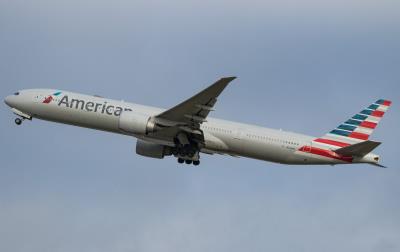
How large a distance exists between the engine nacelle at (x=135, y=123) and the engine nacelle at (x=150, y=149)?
5548 mm

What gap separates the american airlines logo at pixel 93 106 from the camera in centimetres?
5256

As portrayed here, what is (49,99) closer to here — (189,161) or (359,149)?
(189,161)

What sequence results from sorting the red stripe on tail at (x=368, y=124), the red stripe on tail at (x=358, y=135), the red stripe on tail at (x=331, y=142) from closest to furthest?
the red stripe on tail at (x=331, y=142) < the red stripe on tail at (x=358, y=135) < the red stripe on tail at (x=368, y=124)

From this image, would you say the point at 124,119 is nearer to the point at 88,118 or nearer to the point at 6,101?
the point at 88,118

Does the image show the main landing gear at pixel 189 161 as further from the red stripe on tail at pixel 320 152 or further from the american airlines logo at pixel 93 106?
the red stripe on tail at pixel 320 152

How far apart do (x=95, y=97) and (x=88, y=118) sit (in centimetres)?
206

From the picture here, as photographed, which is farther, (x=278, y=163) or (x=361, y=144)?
(x=278, y=163)

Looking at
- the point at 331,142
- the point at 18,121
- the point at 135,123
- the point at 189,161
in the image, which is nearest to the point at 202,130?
the point at 189,161

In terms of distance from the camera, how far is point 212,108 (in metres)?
49.7

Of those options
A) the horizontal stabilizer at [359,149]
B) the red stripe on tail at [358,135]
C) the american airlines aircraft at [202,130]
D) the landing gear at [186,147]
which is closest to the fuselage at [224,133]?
the american airlines aircraft at [202,130]

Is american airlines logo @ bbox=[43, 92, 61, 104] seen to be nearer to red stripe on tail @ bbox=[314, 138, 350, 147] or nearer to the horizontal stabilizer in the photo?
red stripe on tail @ bbox=[314, 138, 350, 147]

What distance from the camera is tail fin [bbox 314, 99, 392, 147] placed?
53.1 meters

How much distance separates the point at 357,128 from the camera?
53781 mm

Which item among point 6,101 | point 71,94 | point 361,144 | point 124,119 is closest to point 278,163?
point 361,144
